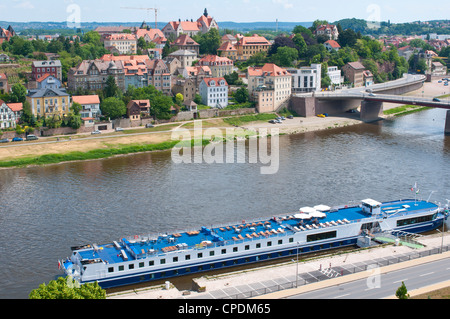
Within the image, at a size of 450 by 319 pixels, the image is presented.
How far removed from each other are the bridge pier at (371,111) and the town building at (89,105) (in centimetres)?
3553

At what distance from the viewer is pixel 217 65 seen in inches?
3462

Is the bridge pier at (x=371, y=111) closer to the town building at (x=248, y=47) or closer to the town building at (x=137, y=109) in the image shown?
the town building at (x=137, y=109)

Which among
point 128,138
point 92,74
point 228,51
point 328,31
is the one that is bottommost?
point 128,138

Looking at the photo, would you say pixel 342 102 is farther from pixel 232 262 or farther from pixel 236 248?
pixel 232 262

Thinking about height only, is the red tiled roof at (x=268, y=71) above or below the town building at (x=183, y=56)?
below

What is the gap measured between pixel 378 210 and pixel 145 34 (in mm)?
92117

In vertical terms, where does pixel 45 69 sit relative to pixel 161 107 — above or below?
above

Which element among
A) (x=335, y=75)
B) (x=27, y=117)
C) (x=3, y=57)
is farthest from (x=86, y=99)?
(x=335, y=75)

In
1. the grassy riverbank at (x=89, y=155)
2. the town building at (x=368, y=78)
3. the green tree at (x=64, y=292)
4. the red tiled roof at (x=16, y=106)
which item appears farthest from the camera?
the town building at (x=368, y=78)

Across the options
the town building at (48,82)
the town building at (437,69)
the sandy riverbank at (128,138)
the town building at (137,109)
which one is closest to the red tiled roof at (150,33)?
the town building at (48,82)

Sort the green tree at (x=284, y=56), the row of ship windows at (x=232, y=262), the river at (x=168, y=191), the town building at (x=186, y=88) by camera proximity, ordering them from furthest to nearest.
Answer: the green tree at (x=284, y=56) → the town building at (x=186, y=88) → the river at (x=168, y=191) → the row of ship windows at (x=232, y=262)

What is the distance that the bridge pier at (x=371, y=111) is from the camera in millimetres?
79688

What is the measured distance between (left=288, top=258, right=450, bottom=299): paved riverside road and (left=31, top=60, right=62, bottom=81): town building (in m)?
57.8

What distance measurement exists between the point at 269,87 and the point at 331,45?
33563 millimetres
